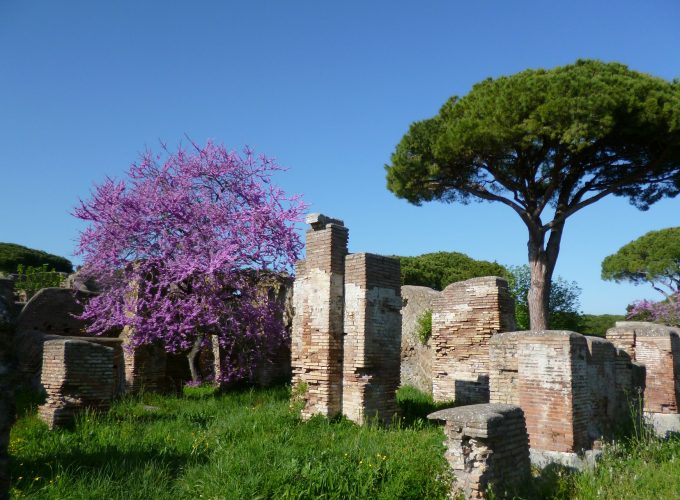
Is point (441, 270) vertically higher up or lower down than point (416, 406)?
higher up

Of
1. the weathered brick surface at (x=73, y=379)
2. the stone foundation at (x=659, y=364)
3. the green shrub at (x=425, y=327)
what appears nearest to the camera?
the weathered brick surface at (x=73, y=379)

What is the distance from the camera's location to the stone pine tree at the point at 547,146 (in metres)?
14.2

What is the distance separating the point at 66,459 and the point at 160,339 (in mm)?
6203

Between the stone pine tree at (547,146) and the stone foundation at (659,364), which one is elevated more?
the stone pine tree at (547,146)

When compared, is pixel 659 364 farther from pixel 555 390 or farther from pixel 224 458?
pixel 224 458

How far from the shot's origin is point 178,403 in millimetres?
9375

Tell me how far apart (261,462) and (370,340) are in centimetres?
306

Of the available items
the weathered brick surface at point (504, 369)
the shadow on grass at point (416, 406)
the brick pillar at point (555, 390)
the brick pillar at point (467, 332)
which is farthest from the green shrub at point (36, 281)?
the brick pillar at point (555, 390)

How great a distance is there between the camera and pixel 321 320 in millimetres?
8000

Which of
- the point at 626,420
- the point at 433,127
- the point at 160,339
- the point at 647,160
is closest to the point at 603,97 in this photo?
the point at 647,160

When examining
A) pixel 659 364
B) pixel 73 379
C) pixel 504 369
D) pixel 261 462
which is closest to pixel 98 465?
pixel 261 462

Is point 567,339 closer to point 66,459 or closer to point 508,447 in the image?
point 508,447

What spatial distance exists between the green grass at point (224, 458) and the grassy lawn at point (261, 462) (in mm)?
12

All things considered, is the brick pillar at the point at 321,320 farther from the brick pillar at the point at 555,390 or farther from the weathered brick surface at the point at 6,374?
the weathered brick surface at the point at 6,374
